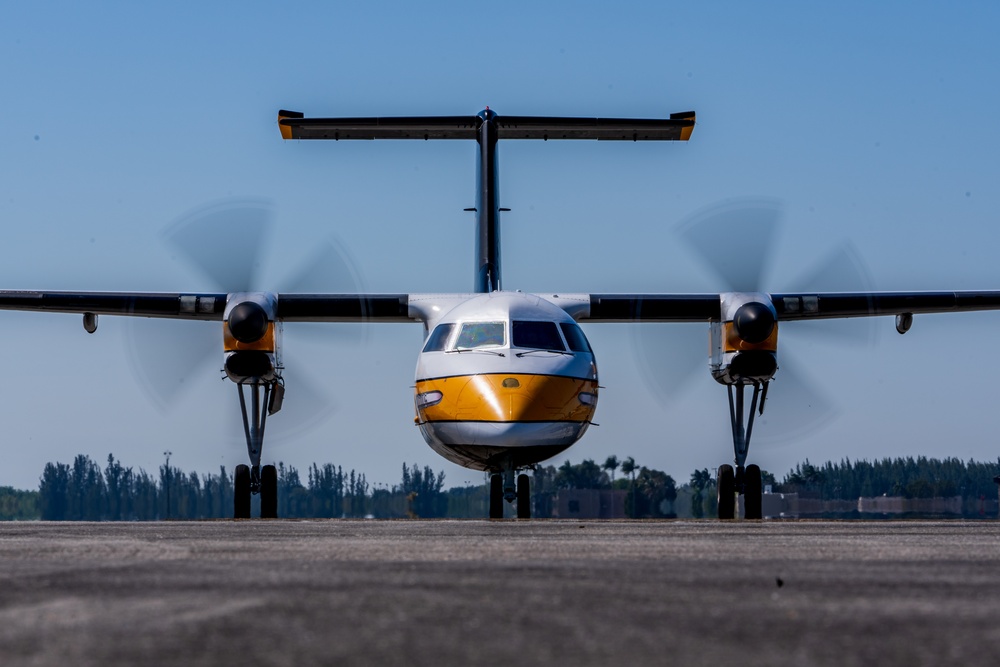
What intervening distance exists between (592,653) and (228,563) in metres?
4.50

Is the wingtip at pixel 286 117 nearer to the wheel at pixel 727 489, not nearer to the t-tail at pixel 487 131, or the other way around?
the t-tail at pixel 487 131

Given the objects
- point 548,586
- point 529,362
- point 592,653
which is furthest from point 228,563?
point 529,362

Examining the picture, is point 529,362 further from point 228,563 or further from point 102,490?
point 102,490

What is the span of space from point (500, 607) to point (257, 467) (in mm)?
23065

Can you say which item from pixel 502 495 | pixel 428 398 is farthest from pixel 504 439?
pixel 502 495

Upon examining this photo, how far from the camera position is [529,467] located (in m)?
23.1

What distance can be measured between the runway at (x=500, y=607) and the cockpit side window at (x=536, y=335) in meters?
12.7

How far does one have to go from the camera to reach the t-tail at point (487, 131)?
96.2 ft

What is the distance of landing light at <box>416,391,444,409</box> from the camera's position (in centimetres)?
2306

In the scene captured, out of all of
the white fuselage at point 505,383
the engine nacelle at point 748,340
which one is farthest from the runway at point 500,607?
the engine nacelle at point 748,340

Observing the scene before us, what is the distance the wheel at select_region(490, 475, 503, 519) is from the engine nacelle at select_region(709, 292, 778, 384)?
192 inches

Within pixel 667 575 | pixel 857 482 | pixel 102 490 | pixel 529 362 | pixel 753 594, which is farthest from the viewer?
pixel 102 490

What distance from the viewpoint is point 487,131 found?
3117 cm

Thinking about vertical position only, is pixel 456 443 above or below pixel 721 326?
below
